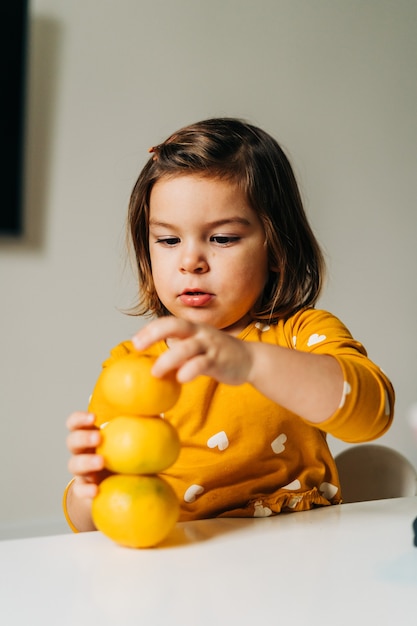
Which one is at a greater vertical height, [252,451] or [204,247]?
[204,247]

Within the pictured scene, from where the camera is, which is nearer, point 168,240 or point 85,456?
point 85,456

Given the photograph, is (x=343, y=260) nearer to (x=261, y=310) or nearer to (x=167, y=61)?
(x=167, y=61)

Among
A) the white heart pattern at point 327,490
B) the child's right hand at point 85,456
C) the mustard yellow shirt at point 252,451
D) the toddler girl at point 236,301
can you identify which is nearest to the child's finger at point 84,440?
the child's right hand at point 85,456

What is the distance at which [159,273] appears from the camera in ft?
3.39

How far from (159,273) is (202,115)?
5.44 ft

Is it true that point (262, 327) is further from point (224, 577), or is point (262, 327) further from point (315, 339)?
point (224, 577)

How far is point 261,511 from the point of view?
908 millimetres

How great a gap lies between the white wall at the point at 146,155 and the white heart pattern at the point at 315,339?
1.50 meters

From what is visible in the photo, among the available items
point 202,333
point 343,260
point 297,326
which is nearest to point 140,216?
point 297,326

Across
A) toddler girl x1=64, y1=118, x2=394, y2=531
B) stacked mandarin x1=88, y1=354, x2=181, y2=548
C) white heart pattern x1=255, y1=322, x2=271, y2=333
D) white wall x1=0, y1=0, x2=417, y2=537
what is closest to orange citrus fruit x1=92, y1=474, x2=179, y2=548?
stacked mandarin x1=88, y1=354, x2=181, y2=548

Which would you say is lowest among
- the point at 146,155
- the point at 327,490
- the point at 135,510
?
the point at 327,490

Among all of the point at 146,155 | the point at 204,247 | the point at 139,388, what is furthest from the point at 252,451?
the point at 146,155

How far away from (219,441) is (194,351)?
0.39 m

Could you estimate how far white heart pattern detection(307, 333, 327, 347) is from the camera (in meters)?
0.92
